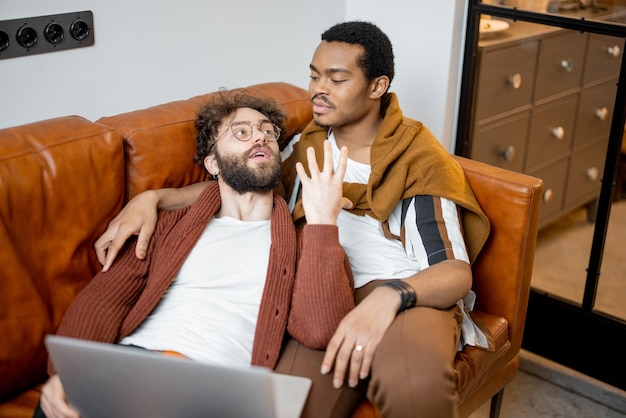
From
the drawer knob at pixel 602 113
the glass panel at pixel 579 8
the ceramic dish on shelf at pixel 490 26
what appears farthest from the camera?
the ceramic dish on shelf at pixel 490 26

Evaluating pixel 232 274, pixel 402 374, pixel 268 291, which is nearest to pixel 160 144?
pixel 232 274

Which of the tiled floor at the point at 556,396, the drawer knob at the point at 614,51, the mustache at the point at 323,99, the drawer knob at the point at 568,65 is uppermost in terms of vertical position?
the drawer knob at the point at 614,51

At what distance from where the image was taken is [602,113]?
8.07 feet

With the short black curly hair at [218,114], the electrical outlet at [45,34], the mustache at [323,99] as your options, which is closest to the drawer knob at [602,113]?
the mustache at [323,99]

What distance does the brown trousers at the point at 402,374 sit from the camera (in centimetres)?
154

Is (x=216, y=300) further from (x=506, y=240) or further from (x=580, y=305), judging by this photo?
(x=580, y=305)

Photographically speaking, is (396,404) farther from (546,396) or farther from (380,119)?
(546,396)

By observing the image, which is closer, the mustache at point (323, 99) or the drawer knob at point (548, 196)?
the mustache at point (323, 99)

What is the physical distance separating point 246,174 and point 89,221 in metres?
0.40

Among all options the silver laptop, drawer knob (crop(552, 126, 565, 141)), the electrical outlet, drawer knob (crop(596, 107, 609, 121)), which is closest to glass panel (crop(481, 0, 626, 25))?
drawer knob (crop(596, 107, 609, 121))

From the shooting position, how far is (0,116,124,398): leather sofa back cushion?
1641mm

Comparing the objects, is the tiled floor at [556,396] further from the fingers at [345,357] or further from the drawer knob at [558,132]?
the fingers at [345,357]

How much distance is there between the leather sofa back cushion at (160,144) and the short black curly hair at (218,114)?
0.04 m

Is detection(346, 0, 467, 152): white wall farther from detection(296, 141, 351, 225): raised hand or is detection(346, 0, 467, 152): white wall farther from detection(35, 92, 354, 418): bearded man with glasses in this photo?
detection(296, 141, 351, 225): raised hand
